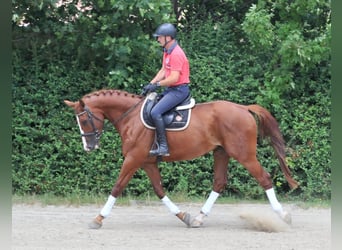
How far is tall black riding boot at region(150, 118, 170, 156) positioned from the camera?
25.7 ft

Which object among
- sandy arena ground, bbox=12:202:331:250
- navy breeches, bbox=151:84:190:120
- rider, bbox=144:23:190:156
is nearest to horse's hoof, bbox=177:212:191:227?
sandy arena ground, bbox=12:202:331:250

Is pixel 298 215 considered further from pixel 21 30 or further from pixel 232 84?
pixel 21 30

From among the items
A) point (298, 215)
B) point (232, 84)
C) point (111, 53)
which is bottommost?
point (298, 215)

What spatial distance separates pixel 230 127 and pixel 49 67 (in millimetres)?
4359

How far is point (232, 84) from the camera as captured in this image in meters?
10.9

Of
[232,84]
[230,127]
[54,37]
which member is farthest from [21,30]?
[230,127]

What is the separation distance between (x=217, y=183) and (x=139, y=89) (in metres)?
3.15

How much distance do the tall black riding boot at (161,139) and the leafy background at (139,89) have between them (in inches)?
107

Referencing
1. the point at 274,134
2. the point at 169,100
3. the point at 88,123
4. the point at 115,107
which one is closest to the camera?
the point at 169,100

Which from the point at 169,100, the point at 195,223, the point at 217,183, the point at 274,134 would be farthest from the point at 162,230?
the point at 274,134

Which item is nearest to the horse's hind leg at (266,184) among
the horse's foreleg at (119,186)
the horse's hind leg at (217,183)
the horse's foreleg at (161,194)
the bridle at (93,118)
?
the horse's hind leg at (217,183)

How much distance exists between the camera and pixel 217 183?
826cm

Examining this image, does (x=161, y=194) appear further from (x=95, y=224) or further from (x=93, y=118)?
(x=93, y=118)

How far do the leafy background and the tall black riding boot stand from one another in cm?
273
